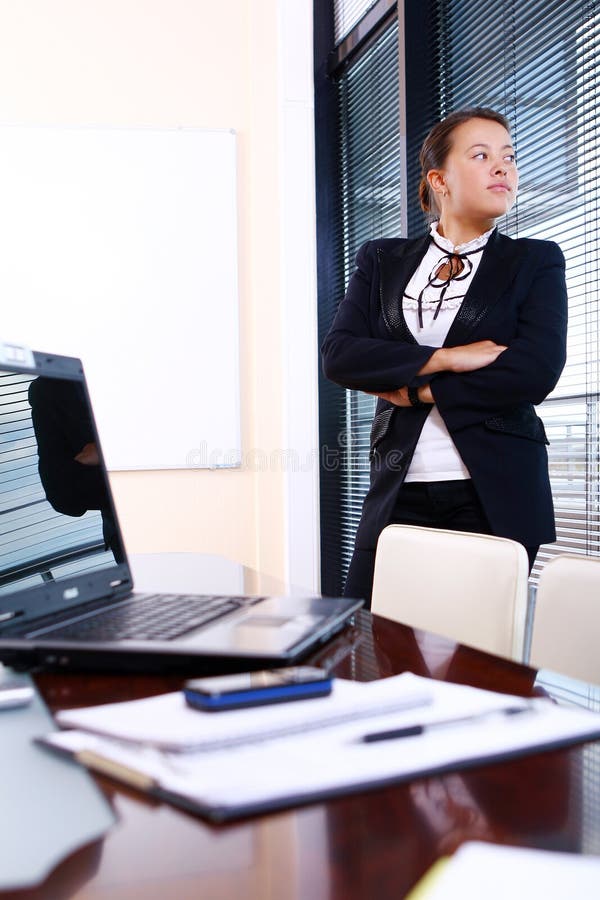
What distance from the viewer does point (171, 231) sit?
369 centimetres

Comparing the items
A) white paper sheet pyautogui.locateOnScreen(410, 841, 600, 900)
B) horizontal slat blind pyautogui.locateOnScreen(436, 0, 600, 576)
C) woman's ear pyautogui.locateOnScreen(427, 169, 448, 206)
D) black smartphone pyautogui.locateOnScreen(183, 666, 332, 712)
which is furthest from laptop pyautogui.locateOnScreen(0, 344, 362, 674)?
horizontal slat blind pyautogui.locateOnScreen(436, 0, 600, 576)

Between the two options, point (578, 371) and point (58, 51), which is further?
point (58, 51)

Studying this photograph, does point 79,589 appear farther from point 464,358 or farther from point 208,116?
point 208,116

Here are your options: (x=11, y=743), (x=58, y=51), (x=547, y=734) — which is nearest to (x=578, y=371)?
(x=547, y=734)

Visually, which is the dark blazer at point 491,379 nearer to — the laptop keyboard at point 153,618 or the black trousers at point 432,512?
the black trousers at point 432,512

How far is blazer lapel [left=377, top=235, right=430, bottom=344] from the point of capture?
2117mm

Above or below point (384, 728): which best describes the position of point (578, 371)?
above

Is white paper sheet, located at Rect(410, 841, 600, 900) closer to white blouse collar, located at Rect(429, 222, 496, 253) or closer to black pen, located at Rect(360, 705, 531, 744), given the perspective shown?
black pen, located at Rect(360, 705, 531, 744)

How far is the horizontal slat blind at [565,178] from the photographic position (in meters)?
2.29

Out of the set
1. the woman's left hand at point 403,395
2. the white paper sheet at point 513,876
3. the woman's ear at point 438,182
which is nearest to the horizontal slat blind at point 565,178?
the woman's ear at point 438,182

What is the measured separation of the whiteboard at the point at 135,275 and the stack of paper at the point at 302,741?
123 inches

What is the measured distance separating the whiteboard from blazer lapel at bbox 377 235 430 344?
62.9 inches

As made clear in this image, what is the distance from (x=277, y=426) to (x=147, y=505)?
2.22 feet

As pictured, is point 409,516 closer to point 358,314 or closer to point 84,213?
point 358,314
